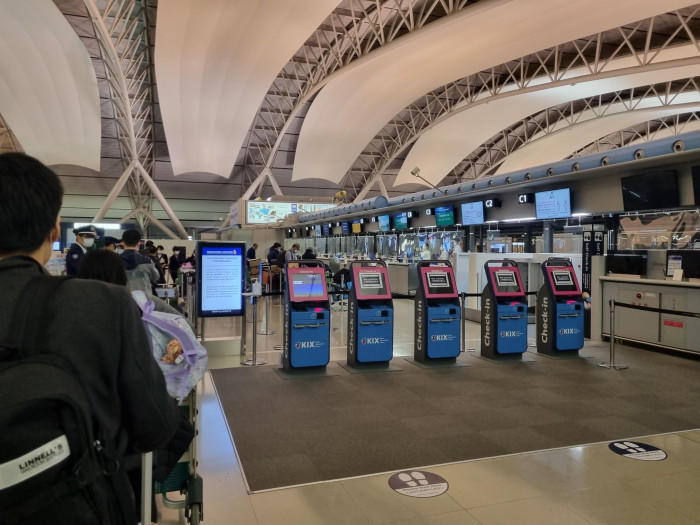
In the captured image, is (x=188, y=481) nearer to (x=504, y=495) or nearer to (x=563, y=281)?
(x=504, y=495)

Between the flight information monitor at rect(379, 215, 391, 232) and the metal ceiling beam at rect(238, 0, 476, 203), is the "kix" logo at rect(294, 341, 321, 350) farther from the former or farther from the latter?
the metal ceiling beam at rect(238, 0, 476, 203)

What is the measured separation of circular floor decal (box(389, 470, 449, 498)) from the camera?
3201 mm

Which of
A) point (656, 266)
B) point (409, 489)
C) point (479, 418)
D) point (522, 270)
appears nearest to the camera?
point (409, 489)

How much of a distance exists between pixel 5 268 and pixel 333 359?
635cm

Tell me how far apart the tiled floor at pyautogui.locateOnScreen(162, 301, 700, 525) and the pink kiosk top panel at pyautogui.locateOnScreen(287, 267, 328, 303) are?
2.58 m

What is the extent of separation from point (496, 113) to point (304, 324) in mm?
26115

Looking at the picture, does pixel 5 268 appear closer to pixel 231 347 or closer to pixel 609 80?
pixel 231 347

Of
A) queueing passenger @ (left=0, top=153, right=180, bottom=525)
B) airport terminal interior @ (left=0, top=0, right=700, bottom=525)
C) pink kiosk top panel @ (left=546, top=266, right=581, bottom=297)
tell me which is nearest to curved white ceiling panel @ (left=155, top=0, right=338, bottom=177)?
airport terminal interior @ (left=0, top=0, right=700, bottom=525)

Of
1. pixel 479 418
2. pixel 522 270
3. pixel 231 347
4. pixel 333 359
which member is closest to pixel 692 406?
pixel 479 418

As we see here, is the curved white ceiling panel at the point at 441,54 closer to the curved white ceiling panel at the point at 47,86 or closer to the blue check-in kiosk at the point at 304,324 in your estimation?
the curved white ceiling panel at the point at 47,86

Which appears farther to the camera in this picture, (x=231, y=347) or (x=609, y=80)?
(x=609, y=80)

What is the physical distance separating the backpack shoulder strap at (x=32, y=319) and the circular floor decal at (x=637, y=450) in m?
4.03

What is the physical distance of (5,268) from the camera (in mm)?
1056

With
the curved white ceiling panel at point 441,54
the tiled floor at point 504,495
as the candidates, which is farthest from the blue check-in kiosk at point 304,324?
Answer: the curved white ceiling panel at point 441,54
